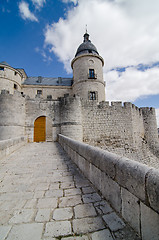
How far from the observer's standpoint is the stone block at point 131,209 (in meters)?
1.20

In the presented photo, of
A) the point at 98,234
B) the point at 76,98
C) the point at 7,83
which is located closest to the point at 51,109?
the point at 76,98

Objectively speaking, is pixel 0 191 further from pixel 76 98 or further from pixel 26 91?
pixel 26 91

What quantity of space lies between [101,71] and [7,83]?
1266 cm

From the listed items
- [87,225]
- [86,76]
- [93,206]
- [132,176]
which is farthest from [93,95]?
[87,225]

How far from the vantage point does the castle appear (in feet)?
34.2

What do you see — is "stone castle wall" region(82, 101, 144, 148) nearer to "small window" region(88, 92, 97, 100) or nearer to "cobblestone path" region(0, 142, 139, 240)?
"small window" region(88, 92, 97, 100)

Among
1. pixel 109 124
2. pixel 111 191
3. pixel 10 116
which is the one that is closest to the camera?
pixel 111 191

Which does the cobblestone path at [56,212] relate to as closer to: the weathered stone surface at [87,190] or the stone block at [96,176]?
the weathered stone surface at [87,190]

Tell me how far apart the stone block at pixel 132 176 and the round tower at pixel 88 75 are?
1379 centimetres

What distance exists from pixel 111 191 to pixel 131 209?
445 millimetres

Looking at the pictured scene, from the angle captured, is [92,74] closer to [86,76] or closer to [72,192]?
[86,76]

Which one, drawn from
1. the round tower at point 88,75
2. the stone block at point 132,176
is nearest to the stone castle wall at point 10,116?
the round tower at point 88,75

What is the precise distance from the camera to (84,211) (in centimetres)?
166

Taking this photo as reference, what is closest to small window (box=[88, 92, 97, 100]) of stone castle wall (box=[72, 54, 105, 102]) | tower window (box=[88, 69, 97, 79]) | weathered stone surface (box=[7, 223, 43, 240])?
stone castle wall (box=[72, 54, 105, 102])
